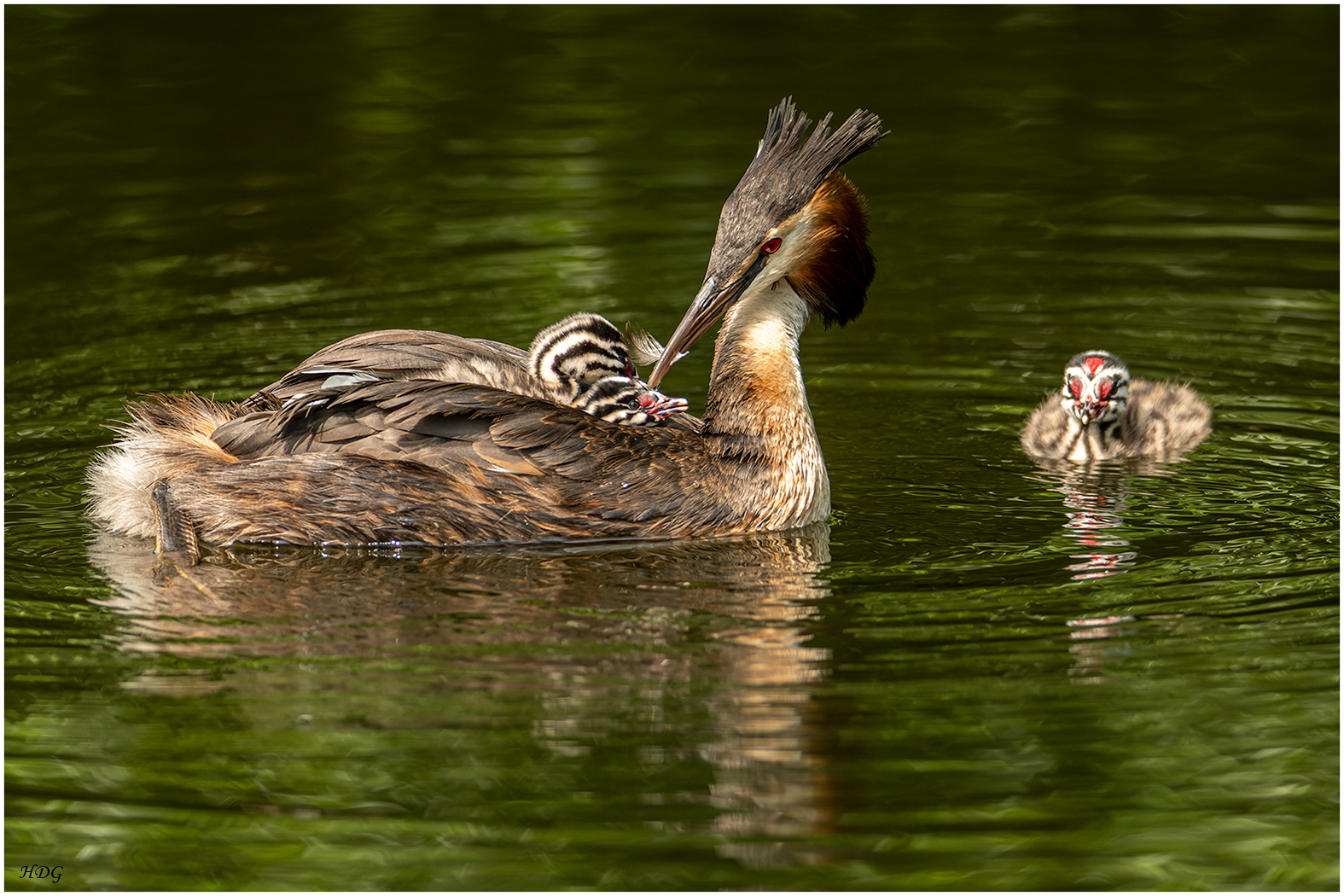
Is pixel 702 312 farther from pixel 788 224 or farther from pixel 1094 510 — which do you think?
pixel 1094 510

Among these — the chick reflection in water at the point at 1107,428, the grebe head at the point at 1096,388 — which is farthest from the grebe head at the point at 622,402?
the grebe head at the point at 1096,388

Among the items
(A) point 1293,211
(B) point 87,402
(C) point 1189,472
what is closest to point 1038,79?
(A) point 1293,211

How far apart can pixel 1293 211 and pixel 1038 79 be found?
406cm

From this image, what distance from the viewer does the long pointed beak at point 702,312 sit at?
7430mm

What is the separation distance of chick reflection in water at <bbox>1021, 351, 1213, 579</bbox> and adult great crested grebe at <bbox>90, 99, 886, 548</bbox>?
1.57 m

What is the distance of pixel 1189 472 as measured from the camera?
8.48 metres

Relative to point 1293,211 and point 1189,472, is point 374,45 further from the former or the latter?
point 1189,472

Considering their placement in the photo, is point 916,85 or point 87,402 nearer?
point 87,402

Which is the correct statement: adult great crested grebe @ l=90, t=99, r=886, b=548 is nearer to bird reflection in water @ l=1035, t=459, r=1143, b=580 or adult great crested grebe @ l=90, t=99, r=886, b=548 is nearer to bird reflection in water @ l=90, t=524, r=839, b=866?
bird reflection in water @ l=90, t=524, r=839, b=866

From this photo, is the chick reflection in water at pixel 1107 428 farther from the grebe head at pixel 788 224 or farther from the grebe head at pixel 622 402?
the grebe head at pixel 622 402

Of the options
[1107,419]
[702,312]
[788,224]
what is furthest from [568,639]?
[1107,419]

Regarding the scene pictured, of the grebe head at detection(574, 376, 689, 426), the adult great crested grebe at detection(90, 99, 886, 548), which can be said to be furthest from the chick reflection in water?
the grebe head at detection(574, 376, 689, 426)

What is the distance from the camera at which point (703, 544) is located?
746 centimetres

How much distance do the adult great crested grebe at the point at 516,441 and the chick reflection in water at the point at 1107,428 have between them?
5.14 feet
